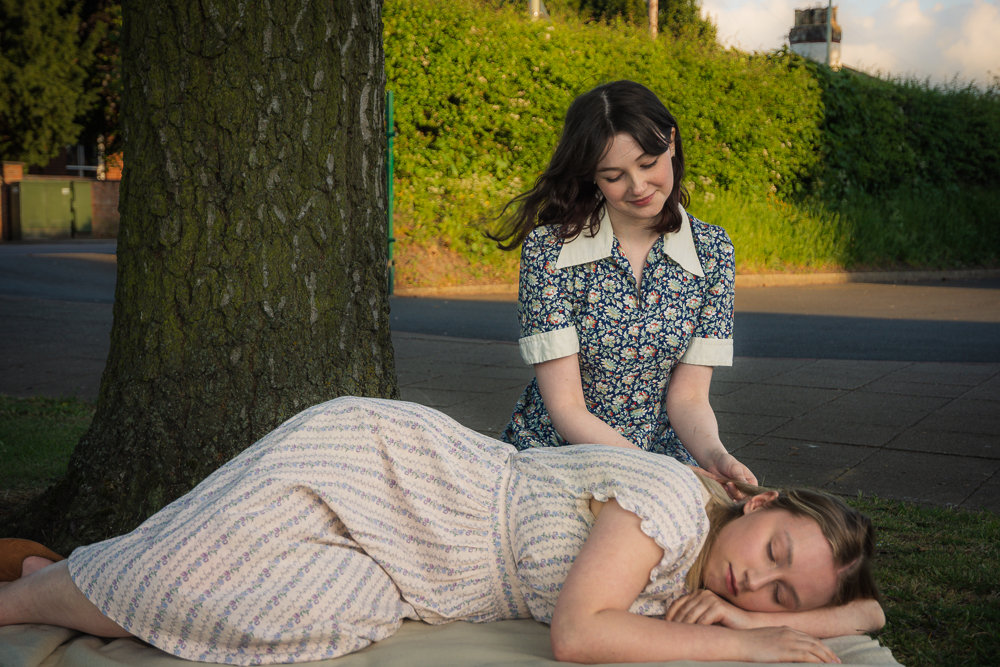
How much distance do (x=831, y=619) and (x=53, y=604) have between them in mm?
1785

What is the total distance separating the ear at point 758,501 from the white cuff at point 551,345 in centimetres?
75

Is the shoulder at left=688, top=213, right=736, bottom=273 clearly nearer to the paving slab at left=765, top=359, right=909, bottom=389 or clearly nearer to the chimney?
the paving slab at left=765, top=359, right=909, bottom=389

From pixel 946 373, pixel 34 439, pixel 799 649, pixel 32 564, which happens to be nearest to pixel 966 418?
pixel 946 373

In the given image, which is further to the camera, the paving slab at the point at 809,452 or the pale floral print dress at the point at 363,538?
the paving slab at the point at 809,452

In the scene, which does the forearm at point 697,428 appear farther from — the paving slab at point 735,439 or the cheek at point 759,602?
the paving slab at point 735,439

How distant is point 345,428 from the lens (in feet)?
7.17

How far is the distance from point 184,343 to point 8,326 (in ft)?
20.1

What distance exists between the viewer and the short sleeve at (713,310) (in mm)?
2754

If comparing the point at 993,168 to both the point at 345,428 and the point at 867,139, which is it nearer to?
the point at 867,139

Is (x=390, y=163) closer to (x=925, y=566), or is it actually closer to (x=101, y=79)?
(x=925, y=566)

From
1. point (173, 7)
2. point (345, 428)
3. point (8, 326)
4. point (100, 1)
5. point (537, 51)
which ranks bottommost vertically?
point (8, 326)

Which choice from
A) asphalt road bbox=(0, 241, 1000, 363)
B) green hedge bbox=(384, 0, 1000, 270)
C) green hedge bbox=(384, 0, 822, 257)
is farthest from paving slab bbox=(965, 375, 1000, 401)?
green hedge bbox=(384, 0, 1000, 270)

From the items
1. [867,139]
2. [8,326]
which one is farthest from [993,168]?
[8,326]

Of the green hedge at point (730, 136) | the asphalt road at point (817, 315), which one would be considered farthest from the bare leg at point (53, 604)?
the green hedge at point (730, 136)
